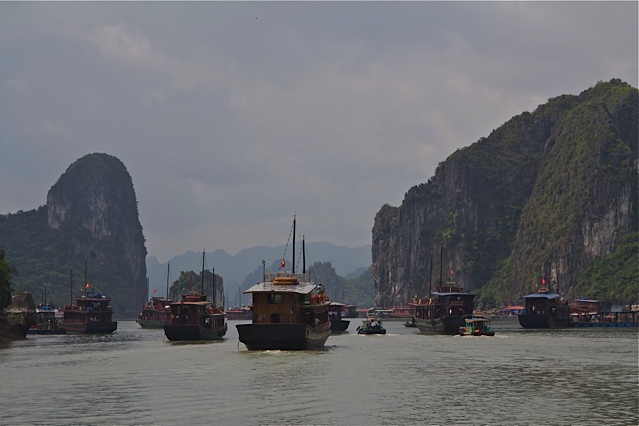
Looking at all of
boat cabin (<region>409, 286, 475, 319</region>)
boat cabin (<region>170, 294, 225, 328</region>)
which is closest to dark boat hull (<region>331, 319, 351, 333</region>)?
boat cabin (<region>409, 286, 475, 319</region>)

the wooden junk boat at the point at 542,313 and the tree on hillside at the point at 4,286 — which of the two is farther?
the wooden junk boat at the point at 542,313

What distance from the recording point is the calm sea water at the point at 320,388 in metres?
36.9

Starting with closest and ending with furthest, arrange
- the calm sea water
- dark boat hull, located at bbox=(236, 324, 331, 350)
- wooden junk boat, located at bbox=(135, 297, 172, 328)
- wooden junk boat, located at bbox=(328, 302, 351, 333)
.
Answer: the calm sea water < dark boat hull, located at bbox=(236, 324, 331, 350) < wooden junk boat, located at bbox=(328, 302, 351, 333) < wooden junk boat, located at bbox=(135, 297, 172, 328)

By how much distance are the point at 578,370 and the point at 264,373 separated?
2187 centimetres

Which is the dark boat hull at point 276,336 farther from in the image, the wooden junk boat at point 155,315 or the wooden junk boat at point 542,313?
the wooden junk boat at point 155,315

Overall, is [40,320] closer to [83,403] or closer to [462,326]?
[462,326]

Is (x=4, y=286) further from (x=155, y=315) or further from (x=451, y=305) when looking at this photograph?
(x=155, y=315)

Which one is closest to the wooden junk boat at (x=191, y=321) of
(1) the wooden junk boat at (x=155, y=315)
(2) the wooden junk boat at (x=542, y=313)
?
(2) the wooden junk boat at (x=542, y=313)

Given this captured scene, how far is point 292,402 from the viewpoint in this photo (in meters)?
40.8

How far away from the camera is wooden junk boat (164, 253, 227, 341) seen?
103 meters

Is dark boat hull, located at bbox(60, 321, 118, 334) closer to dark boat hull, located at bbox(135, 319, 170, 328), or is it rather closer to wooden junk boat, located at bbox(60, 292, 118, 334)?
wooden junk boat, located at bbox(60, 292, 118, 334)

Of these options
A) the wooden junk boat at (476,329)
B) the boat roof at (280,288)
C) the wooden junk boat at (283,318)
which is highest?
the boat roof at (280,288)

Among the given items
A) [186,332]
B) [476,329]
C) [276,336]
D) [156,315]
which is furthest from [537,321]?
[276,336]

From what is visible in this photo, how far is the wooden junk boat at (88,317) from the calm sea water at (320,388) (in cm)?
6484
